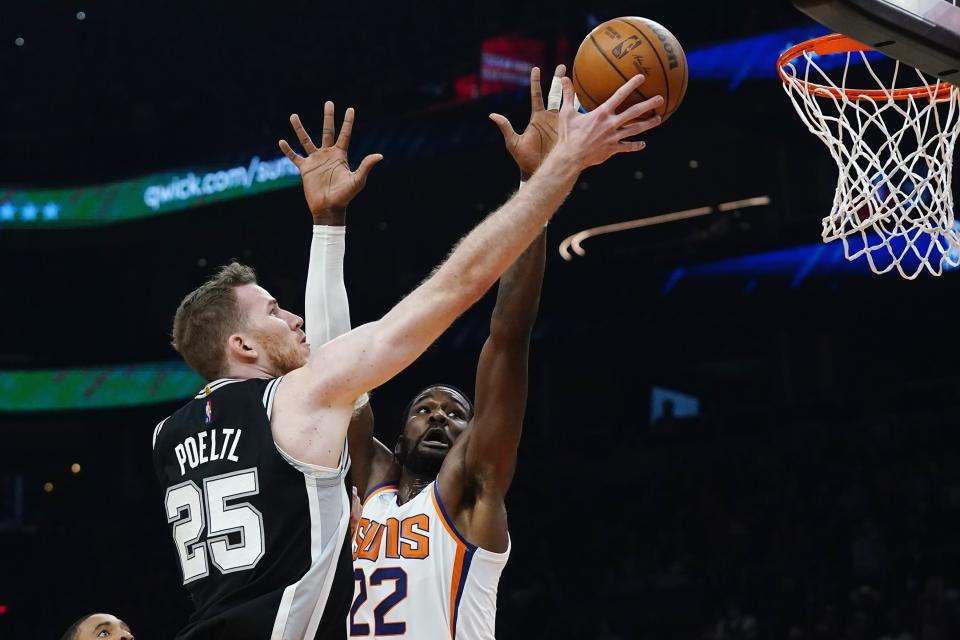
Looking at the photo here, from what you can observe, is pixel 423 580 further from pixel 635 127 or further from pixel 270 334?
pixel 635 127

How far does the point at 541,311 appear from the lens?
16.7m

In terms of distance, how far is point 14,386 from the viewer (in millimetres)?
20328

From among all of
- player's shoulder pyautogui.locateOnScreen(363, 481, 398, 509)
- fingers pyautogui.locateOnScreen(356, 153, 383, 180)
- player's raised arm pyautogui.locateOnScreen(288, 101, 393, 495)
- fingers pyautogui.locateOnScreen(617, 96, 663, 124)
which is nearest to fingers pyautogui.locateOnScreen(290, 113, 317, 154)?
player's raised arm pyautogui.locateOnScreen(288, 101, 393, 495)

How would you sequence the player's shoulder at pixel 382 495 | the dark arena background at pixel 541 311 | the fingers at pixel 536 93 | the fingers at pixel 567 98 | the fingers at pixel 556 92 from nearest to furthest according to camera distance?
1. the fingers at pixel 567 98
2. the fingers at pixel 556 92
3. the fingers at pixel 536 93
4. the player's shoulder at pixel 382 495
5. the dark arena background at pixel 541 311

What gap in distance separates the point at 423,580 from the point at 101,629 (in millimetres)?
1967

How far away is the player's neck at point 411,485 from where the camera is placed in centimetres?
441

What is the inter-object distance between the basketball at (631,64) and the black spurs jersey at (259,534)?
49.1 inches

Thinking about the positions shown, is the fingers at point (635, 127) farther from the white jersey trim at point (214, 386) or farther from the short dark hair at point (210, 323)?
the white jersey trim at point (214, 386)

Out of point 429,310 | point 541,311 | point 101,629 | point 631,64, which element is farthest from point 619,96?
point 541,311

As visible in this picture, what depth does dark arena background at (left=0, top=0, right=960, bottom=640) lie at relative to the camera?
41.2 ft

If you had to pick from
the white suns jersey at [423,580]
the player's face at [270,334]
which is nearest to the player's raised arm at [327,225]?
the player's face at [270,334]

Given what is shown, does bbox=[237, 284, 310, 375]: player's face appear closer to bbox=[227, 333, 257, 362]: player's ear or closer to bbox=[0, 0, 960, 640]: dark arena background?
bbox=[227, 333, 257, 362]: player's ear

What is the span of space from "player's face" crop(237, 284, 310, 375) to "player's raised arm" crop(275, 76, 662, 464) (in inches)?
9.7

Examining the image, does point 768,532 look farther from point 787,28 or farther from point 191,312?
point 191,312
